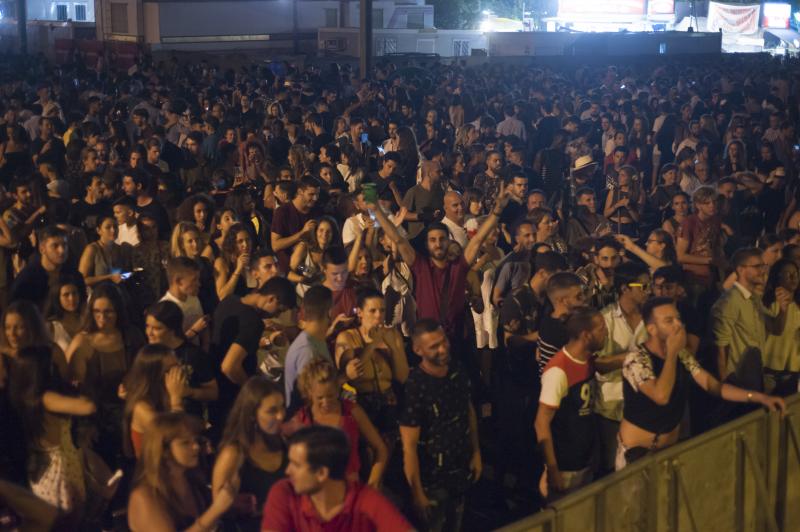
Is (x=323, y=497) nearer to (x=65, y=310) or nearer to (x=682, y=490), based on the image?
(x=682, y=490)

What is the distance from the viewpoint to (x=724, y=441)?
654 centimetres

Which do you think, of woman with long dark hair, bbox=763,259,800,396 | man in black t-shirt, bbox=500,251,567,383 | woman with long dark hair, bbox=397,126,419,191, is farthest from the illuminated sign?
man in black t-shirt, bbox=500,251,567,383

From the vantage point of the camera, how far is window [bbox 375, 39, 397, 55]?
44156 mm

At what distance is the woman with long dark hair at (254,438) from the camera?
5609 mm

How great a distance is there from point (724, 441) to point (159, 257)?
4.90 metres

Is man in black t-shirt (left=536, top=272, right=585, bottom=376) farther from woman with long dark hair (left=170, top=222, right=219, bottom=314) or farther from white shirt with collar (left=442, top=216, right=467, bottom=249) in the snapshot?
woman with long dark hair (left=170, top=222, right=219, bottom=314)

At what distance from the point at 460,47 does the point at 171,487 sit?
1764 inches

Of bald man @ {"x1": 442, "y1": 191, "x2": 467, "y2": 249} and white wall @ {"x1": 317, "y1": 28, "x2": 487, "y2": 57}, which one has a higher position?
white wall @ {"x1": 317, "y1": 28, "x2": 487, "y2": 57}

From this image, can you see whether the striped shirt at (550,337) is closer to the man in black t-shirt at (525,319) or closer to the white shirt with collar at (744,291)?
the man in black t-shirt at (525,319)

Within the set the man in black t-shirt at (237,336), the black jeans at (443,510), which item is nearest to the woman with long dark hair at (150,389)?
the man in black t-shirt at (237,336)

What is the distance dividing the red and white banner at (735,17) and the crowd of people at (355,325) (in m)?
53.7

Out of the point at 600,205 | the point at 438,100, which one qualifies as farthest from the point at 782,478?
the point at 438,100

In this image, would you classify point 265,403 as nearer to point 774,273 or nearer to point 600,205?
point 774,273

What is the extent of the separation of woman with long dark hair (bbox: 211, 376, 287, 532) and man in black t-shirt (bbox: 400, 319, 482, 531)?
0.71m
